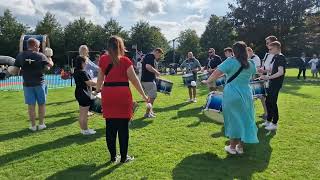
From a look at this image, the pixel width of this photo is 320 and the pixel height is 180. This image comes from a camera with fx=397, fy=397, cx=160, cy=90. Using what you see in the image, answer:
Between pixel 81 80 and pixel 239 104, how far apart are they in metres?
3.55

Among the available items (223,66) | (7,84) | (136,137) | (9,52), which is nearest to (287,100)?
(136,137)

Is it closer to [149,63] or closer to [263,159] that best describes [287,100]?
[149,63]

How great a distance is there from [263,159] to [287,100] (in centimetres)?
900

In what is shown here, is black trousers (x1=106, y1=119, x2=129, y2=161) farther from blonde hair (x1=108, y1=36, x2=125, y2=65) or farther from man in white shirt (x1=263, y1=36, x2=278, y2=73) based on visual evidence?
man in white shirt (x1=263, y1=36, x2=278, y2=73)

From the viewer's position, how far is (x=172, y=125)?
395 inches

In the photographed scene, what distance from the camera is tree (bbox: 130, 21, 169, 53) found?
2788 inches

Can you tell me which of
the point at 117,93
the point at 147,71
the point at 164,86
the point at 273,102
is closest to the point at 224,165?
the point at 117,93

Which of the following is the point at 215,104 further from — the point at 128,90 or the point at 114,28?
the point at 114,28

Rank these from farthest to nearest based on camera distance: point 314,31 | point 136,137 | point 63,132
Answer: point 314,31 < point 63,132 < point 136,137

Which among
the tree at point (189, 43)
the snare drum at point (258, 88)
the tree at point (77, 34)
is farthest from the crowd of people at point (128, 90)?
the tree at point (189, 43)

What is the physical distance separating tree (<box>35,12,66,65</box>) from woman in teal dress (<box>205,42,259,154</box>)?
55.9m

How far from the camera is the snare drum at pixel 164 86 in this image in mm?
12227

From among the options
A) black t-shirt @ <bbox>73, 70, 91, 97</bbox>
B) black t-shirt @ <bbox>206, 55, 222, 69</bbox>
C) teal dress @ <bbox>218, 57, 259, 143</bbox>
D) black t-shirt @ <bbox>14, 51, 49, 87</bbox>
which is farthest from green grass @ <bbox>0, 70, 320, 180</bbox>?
black t-shirt @ <bbox>206, 55, 222, 69</bbox>

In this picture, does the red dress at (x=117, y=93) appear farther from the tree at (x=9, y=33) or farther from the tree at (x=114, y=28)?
the tree at (x=114, y=28)
